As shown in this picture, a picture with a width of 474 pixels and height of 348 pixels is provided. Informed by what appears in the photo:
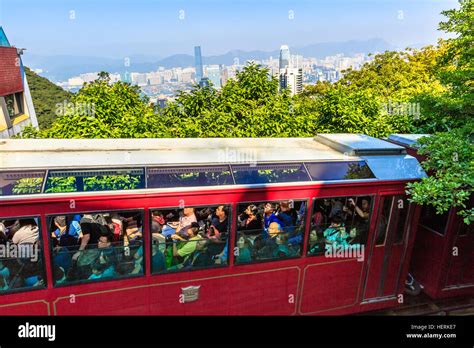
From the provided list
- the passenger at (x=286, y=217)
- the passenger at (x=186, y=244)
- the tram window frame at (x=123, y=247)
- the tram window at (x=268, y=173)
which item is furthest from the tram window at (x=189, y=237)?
the passenger at (x=286, y=217)

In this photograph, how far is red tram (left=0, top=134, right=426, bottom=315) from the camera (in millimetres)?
4641

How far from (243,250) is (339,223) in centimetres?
172

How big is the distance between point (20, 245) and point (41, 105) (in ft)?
111

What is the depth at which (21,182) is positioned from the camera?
4633 millimetres

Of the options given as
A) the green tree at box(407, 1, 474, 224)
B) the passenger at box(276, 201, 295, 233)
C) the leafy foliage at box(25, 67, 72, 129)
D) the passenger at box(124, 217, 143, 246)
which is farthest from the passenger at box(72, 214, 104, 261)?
the leafy foliage at box(25, 67, 72, 129)

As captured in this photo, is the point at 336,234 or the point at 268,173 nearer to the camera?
the point at 268,173

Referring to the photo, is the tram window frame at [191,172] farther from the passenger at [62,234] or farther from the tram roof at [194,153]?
the passenger at [62,234]

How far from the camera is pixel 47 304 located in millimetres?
4734

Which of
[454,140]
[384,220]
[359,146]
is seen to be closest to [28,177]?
[359,146]

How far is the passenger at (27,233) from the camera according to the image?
4496 mm

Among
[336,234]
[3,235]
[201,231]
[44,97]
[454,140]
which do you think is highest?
[44,97]

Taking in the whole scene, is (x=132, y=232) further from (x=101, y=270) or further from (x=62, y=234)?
(x=62, y=234)
